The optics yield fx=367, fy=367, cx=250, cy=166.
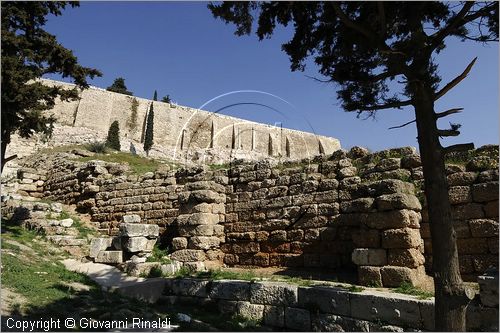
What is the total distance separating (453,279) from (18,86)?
10.8 meters

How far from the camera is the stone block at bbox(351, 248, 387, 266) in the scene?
6320 millimetres

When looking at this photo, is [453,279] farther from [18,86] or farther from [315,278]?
[18,86]

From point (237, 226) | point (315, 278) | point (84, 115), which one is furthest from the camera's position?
point (84, 115)

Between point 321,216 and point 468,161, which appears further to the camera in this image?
point 321,216

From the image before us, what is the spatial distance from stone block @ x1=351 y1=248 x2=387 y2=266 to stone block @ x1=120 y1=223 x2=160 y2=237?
5678 mm

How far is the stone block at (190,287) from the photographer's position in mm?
7309

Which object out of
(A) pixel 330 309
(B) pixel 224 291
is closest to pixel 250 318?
(B) pixel 224 291

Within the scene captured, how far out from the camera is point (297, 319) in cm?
603

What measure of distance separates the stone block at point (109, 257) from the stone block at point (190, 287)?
2.25 meters

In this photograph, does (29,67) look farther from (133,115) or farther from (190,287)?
(133,115)

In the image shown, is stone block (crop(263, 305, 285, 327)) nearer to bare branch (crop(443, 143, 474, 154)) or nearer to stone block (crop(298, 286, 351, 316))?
stone block (crop(298, 286, 351, 316))

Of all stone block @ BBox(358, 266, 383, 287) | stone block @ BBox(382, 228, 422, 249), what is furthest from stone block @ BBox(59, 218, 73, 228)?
stone block @ BBox(382, 228, 422, 249)

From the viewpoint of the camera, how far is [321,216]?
8289 mm

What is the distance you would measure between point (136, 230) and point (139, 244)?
37cm
